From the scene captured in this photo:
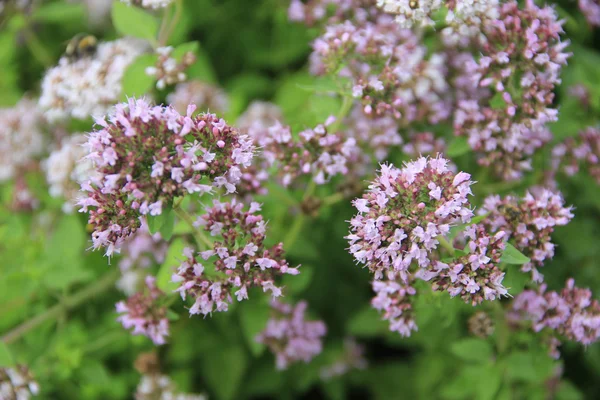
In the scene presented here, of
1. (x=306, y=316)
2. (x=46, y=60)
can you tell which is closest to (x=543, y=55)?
(x=306, y=316)

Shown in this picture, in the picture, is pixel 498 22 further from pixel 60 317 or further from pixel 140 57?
pixel 60 317

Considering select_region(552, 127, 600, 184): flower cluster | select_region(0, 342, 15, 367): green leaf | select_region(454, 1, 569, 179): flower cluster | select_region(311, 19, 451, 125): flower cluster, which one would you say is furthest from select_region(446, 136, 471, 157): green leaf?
select_region(0, 342, 15, 367): green leaf

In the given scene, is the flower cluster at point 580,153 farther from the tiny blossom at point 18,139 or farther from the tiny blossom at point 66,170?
the tiny blossom at point 18,139

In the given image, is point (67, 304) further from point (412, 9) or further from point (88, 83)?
point (412, 9)

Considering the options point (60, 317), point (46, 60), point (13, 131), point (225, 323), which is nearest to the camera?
point (60, 317)

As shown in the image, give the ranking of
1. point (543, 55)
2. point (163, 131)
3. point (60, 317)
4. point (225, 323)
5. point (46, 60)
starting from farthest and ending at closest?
point (46, 60) < point (225, 323) < point (60, 317) < point (543, 55) < point (163, 131)
